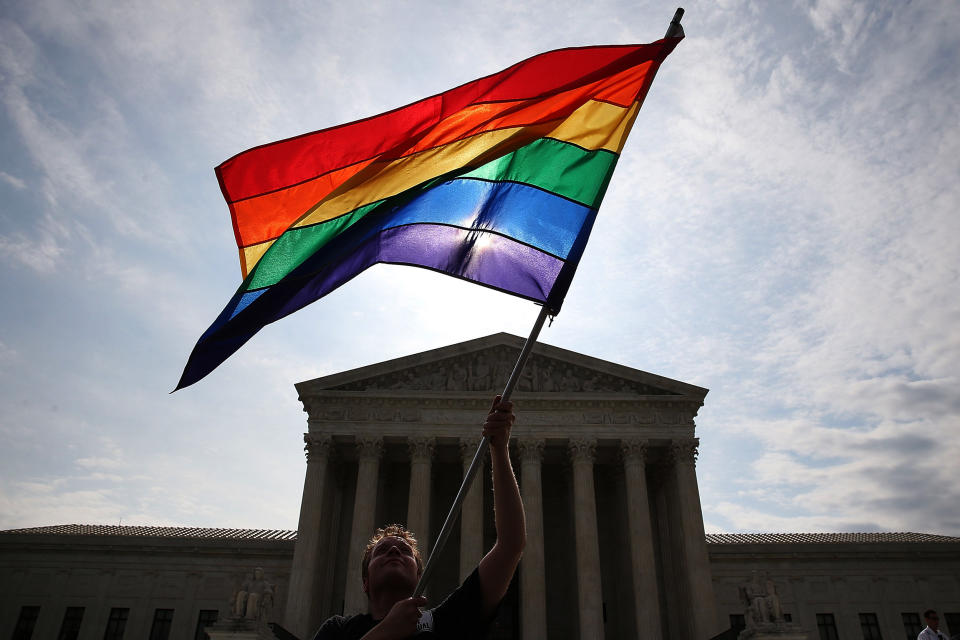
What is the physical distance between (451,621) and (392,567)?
1.43 ft

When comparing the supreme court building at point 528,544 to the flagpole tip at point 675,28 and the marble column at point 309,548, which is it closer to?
the marble column at point 309,548

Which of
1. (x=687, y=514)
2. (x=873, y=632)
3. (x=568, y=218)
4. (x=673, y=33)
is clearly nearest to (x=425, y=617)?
(x=568, y=218)

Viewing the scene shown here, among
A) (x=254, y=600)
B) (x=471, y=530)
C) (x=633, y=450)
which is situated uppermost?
(x=633, y=450)

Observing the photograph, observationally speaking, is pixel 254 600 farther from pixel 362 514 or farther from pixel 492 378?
pixel 492 378

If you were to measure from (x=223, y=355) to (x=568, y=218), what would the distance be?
3.46m

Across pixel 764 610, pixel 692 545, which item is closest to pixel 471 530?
pixel 692 545

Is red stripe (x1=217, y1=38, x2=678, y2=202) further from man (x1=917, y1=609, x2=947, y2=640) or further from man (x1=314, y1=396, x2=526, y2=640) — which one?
man (x1=917, y1=609, x2=947, y2=640)

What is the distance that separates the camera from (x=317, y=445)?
3425cm

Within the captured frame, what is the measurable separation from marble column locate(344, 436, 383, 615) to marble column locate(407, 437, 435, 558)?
174 cm

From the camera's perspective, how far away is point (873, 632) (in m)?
37.7

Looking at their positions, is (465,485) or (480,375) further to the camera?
(480,375)

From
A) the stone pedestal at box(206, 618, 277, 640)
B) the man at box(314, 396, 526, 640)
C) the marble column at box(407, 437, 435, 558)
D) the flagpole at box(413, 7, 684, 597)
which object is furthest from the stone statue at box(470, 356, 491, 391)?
the man at box(314, 396, 526, 640)

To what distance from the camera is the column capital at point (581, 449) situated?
3409 cm

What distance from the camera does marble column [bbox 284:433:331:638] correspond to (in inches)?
1212
